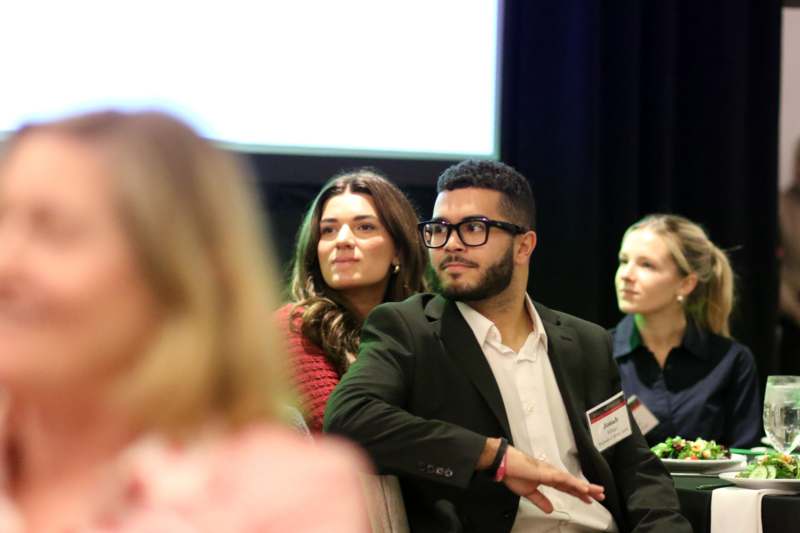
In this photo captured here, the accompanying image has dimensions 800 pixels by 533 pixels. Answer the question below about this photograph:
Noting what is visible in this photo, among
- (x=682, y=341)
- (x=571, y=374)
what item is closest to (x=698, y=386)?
(x=682, y=341)

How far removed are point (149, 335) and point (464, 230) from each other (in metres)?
2.25

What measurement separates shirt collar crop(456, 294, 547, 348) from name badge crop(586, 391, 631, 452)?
0.21 meters

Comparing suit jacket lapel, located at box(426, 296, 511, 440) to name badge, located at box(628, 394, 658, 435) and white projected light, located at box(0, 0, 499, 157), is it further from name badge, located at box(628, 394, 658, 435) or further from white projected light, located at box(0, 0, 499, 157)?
white projected light, located at box(0, 0, 499, 157)

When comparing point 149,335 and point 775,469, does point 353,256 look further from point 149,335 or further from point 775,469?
point 149,335

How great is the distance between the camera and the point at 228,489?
603 millimetres

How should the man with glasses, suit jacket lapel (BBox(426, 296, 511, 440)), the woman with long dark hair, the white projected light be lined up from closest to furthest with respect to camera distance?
the man with glasses
suit jacket lapel (BBox(426, 296, 511, 440))
the woman with long dark hair
the white projected light

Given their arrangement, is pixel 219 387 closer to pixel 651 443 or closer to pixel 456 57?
pixel 651 443

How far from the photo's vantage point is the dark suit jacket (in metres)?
2.41

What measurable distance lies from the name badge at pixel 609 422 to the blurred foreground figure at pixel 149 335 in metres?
2.09

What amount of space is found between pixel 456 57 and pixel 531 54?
35 cm

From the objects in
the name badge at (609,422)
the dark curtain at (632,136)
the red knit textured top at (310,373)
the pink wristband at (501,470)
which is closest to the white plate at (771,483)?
the name badge at (609,422)

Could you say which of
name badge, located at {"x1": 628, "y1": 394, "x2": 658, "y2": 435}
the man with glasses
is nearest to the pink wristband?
the man with glasses

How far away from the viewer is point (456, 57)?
477 cm

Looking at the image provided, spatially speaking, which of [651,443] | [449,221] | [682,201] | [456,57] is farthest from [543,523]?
[682,201]
